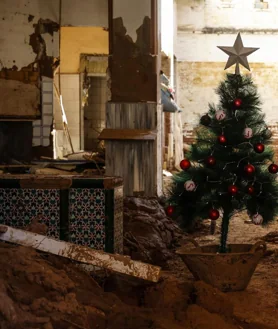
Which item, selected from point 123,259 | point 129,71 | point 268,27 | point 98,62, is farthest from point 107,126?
point 268,27

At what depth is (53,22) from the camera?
1274 cm

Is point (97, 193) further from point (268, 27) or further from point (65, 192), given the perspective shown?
point (268, 27)

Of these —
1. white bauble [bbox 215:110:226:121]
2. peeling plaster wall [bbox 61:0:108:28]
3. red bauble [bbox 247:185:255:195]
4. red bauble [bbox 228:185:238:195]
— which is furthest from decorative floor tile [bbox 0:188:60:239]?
peeling plaster wall [bbox 61:0:108:28]

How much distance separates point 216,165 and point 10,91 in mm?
6391

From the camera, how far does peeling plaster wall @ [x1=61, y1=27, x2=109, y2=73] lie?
1777cm

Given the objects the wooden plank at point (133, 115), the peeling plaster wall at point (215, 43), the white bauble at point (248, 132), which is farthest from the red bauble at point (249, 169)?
the peeling plaster wall at point (215, 43)

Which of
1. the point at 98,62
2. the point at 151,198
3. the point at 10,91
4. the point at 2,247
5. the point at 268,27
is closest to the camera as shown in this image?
the point at 2,247

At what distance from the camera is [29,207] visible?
18.6 ft

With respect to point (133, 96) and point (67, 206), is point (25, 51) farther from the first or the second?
point (67, 206)

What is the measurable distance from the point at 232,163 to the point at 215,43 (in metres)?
16.1

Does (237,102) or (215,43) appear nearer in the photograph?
(237,102)

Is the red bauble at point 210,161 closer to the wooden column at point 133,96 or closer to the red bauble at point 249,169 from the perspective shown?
the red bauble at point 249,169

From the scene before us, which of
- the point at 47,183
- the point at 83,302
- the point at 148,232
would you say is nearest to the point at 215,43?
the point at 148,232

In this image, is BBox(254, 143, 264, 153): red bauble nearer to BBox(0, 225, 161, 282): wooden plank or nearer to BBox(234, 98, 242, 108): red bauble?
BBox(234, 98, 242, 108): red bauble
